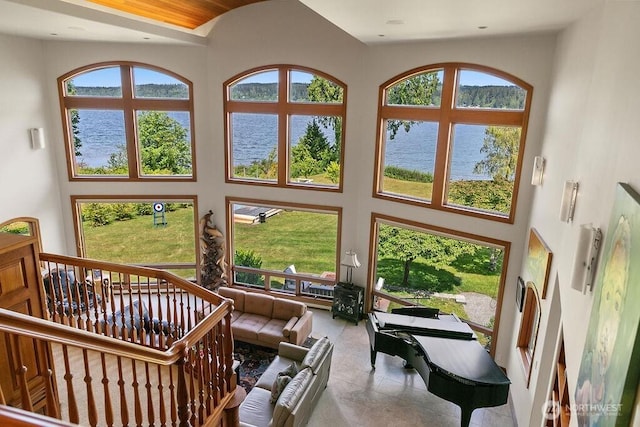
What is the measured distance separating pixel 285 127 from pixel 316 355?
191 inches

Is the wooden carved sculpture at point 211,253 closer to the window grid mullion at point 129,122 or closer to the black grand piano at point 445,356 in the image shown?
the window grid mullion at point 129,122

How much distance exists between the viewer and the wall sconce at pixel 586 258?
240 centimetres

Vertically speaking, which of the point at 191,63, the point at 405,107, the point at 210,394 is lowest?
the point at 210,394

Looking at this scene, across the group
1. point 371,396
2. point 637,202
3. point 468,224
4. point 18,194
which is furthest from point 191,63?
point 637,202

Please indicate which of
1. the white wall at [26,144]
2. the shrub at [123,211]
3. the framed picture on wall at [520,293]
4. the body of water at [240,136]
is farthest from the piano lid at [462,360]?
the white wall at [26,144]

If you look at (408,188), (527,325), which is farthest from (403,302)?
(527,325)

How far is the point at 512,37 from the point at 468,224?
3.03 m

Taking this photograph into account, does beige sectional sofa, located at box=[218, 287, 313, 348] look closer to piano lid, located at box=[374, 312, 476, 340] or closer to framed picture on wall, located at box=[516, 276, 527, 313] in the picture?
piano lid, located at box=[374, 312, 476, 340]

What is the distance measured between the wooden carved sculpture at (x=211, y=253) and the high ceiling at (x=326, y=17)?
12.9 feet

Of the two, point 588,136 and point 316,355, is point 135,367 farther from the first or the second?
point 588,136

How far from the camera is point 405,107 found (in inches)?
304

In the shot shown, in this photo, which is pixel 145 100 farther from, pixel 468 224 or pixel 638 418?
pixel 638 418

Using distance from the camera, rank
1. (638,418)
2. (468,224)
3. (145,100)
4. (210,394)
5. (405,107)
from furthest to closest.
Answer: (145,100) → (405,107) → (468,224) → (210,394) → (638,418)

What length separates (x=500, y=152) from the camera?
271 inches
